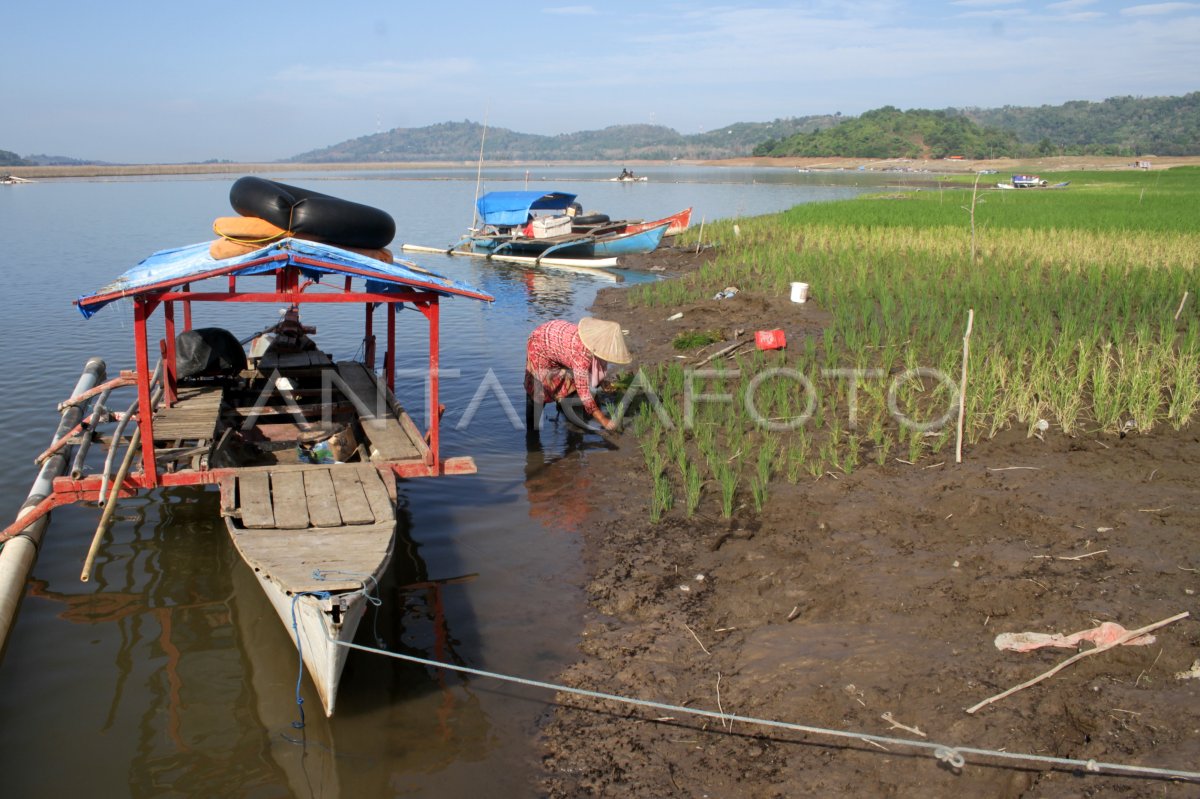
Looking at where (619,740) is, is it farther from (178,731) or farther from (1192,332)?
(1192,332)

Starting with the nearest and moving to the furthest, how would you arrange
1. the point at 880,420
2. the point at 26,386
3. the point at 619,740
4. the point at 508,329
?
the point at 619,740
the point at 880,420
the point at 26,386
the point at 508,329

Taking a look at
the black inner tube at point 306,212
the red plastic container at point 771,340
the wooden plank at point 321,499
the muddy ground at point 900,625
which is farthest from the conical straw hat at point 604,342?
the red plastic container at point 771,340

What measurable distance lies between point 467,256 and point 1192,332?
16820 mm

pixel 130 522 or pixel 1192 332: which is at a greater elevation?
pixel 1192 332

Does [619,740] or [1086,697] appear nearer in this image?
[1086,697]

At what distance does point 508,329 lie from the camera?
13.3 metres

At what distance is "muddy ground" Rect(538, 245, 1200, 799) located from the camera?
11.1 feet

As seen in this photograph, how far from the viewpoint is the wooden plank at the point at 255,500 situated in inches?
173

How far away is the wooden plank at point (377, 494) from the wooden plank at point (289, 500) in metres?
0.33

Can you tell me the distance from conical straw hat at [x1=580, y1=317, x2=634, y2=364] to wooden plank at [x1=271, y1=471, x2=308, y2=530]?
2556 millimetres

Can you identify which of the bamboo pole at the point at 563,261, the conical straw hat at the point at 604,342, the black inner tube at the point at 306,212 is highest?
the black inner tube at the point at 306,212

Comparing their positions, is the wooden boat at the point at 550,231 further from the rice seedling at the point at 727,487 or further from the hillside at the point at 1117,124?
the hillside at the point at 1117,124

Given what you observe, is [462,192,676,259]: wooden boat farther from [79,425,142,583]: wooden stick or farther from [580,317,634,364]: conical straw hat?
[79,425,142,583]: wooden stick


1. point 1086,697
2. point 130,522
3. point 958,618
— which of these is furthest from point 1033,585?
point 130,522
